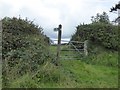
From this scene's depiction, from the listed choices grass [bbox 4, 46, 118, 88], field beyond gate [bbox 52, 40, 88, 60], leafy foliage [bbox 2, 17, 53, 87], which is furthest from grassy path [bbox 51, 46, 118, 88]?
field beyond gate [bbox 52, 40, 88, 60]

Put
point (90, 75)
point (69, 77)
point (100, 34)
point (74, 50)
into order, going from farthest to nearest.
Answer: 1. point (100, 34)
2. point (74, 50)
3. point (90, 75)
4. point (69, 77)

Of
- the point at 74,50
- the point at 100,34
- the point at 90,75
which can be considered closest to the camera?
the point at 90,75

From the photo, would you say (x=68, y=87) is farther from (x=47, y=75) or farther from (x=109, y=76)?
(x=109, y=76)

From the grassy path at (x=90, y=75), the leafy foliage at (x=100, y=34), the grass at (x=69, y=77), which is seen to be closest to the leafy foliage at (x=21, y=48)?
the grass at (x=69, y=77)

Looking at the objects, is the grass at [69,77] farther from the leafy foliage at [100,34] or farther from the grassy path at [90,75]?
the leafy foliage at [100,34]

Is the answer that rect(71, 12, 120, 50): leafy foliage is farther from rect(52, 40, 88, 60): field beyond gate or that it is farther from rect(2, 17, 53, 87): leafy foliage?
rect(2, 17, 53, 87): leafy foliage

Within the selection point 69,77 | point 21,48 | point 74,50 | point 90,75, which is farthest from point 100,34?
point 69,77

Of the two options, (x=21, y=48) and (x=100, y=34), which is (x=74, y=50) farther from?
(x=21, y=48)

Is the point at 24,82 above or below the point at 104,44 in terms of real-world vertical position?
below

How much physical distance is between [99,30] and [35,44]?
25.8 feet

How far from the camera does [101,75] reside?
14.7 meters

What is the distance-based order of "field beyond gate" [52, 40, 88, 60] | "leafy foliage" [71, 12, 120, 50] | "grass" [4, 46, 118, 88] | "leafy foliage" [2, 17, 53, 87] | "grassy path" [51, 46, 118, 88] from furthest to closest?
"leafy foliage" [71, 12, 120, 50], "field beyond gate" [52, 40, 88, 60], "leafy foliage" [2, 17, 53, 87], "grassy path" [51, 46, 118, 88], "grass" [4, 46, 118, 88]

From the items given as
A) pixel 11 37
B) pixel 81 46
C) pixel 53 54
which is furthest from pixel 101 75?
pixel 81 46

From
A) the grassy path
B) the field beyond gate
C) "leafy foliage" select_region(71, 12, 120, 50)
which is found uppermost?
"leafy foliage" select_region(71, 12, 120, 50)
